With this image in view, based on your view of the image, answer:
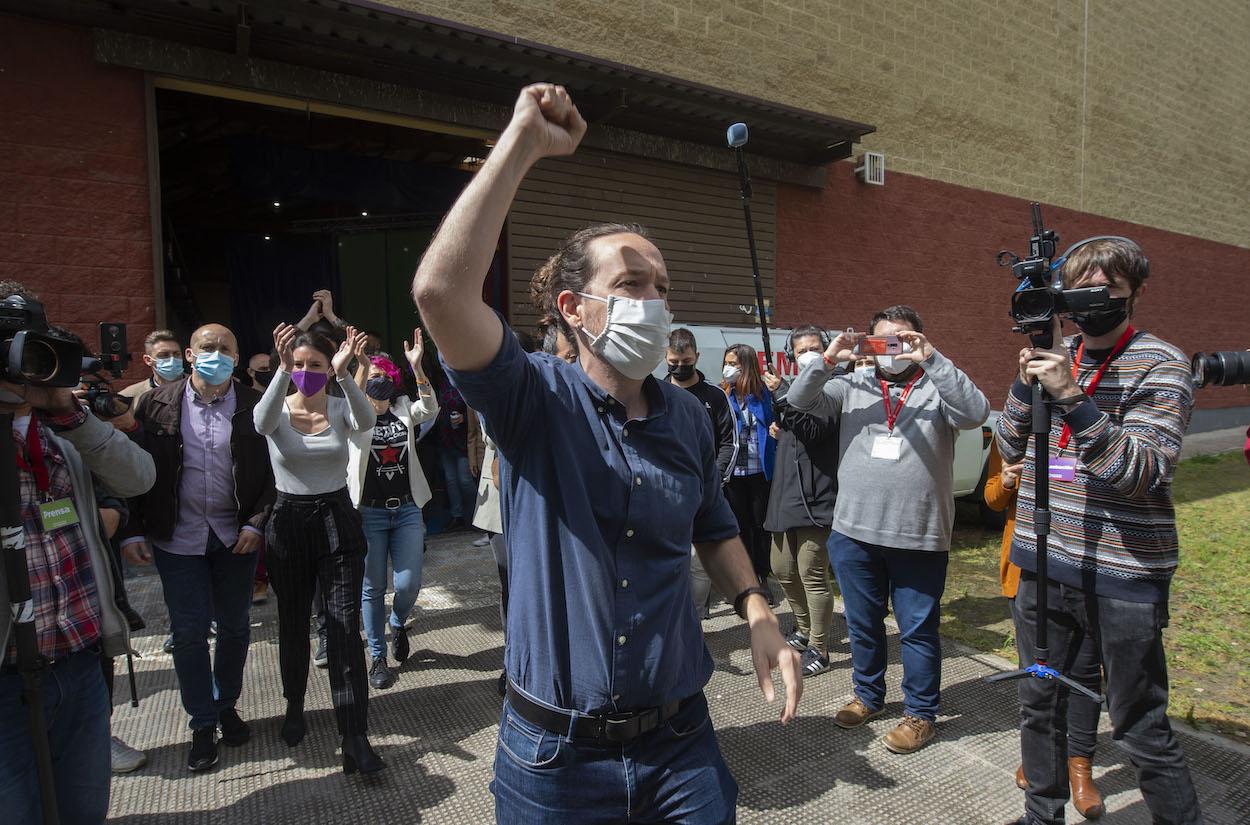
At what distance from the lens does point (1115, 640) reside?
2.61 m

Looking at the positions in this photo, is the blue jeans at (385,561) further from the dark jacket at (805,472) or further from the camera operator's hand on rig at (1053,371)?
the camera operator's hand on rig at (1053,371)

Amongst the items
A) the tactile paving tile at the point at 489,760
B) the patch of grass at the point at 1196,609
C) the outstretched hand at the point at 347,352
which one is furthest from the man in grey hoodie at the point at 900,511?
the outstretched hand at the point at 347,352

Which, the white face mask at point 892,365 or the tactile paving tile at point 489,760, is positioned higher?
the white face mask at point 892,365

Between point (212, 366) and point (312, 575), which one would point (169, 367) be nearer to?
point (212, 366)

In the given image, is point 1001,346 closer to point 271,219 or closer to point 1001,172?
point 1001,172

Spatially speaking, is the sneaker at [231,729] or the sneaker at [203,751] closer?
the sneaker at [203,751]

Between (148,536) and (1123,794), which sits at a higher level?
(148,536)

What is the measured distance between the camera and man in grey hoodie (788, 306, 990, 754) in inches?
142

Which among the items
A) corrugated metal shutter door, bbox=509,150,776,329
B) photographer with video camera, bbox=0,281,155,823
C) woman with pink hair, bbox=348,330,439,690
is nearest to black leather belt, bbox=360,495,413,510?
woman with pink hair, bbox=348,330,439,690

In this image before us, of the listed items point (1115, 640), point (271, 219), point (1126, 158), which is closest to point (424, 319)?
point (1115, 640)

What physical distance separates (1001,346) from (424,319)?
1448cm

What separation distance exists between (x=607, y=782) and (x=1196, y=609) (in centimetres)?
600

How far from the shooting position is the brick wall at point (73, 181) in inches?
242

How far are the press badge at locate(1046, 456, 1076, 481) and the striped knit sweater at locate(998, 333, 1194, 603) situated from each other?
0.02m
